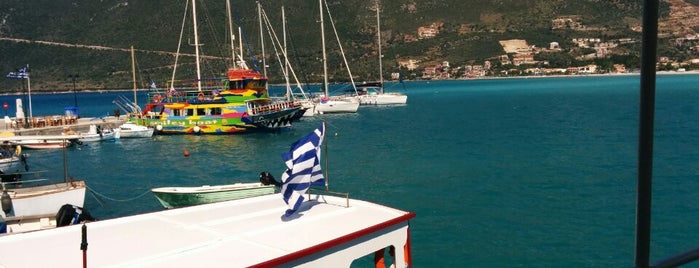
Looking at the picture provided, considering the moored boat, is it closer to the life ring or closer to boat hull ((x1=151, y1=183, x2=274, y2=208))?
boat hull ((x1=151, y1=183, x2=274, y2=208))

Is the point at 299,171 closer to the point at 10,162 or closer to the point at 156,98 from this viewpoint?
the point at 10,162

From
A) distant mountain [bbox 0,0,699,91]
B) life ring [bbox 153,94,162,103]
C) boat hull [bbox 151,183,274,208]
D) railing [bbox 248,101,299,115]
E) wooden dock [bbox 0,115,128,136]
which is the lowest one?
boat hull [bbox 151,183,274,208]

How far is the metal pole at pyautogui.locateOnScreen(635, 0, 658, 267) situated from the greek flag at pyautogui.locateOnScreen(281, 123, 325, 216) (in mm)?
8987

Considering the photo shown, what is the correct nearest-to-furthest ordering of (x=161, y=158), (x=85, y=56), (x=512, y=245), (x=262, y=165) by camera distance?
(x=512, y=245)
(x=262, y=165)
(x=161, y=158)
(x=85, y=56)

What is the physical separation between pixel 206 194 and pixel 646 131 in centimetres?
2193

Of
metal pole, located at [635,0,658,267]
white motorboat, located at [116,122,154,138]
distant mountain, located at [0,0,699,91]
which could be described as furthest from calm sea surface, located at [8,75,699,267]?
distant mountain, located at [0,0,699,91]

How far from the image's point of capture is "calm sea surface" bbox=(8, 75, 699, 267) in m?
18.8

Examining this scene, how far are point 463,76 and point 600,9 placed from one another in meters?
49.2

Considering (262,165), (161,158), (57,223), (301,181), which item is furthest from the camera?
(161,158)

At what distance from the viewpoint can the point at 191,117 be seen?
178 feet

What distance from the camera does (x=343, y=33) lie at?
194 m


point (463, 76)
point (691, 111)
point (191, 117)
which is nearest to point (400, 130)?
point (191, 117)

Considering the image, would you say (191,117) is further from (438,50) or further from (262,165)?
(438,50)

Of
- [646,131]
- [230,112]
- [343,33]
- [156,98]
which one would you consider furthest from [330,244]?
[343,33]
